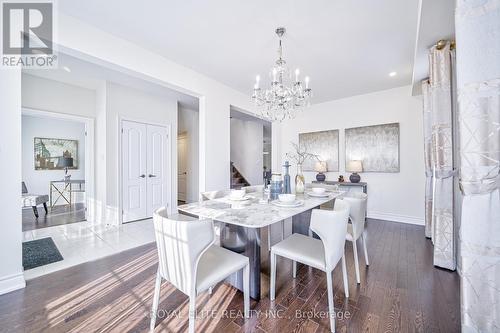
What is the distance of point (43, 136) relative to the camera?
562 cm

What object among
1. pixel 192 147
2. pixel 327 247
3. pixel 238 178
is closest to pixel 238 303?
pixel 327 247

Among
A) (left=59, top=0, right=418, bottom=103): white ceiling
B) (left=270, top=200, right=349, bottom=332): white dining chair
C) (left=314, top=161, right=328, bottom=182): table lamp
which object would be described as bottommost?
(left=270, top=200, right=349, bottom=332): white dining chair

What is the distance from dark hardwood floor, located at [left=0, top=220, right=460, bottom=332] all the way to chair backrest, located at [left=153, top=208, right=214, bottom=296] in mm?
503

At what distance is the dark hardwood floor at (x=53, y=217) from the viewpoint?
12.5 feet

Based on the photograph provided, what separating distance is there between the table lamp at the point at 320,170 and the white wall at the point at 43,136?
690 cm

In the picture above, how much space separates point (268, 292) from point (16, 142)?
270cm

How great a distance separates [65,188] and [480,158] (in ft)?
26.8

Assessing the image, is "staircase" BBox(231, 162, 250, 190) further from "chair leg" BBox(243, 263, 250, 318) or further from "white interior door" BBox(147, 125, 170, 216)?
"chair leg" BBox(243, 263, 250, 318)

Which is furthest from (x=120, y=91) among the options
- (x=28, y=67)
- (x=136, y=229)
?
(x=136, y=229)

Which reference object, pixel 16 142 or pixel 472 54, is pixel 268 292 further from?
pixel 16 142

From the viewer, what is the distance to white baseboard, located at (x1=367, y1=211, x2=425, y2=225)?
3.79 metres

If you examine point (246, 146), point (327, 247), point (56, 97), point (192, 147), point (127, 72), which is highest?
point (56, 97)

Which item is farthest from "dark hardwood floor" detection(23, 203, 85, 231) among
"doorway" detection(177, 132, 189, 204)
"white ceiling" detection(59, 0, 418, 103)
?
"white ceiling" detection(59, 0, 418, 103)
